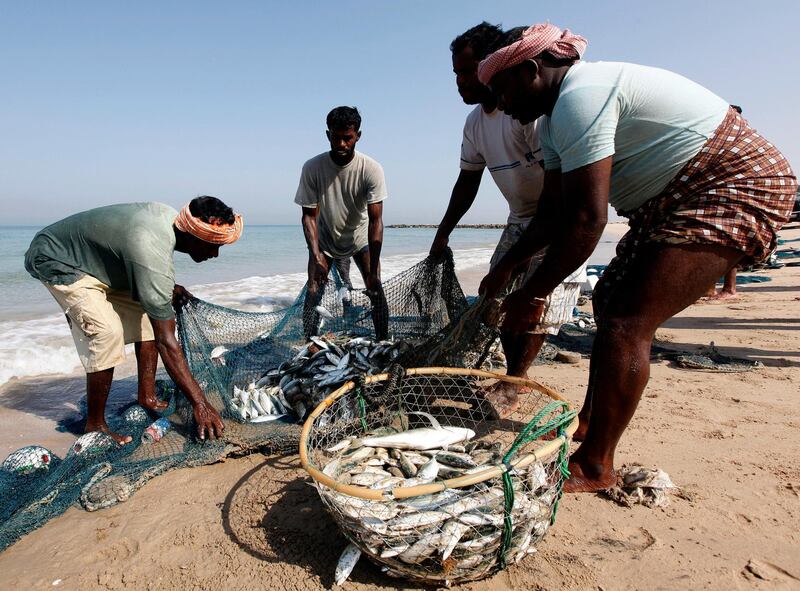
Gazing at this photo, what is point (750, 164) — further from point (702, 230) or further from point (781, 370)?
point (781, 370)

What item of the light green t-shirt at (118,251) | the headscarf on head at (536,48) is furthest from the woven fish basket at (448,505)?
the light green t-shirt at (118,251)

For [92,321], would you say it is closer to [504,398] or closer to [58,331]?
[504,398]

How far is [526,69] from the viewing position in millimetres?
2377

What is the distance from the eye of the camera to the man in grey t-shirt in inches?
210

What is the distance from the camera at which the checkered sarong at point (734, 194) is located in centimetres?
233

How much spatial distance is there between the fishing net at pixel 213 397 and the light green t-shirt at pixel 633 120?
1989 millimetres

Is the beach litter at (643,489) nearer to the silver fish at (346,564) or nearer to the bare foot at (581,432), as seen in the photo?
the bare foot at (581,432)

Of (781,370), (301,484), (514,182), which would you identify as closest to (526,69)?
(514,182)

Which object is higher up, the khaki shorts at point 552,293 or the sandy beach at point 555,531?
the khaki shorts at point 552,293

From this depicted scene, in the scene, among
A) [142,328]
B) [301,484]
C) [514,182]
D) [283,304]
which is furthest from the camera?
[283,304]

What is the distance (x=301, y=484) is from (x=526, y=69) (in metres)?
2.65

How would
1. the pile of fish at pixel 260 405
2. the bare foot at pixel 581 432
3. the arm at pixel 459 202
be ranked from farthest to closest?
the arm at pixel 459 202 < the pile of fish at pixel 260 405 < the bare foot at pixel 581 432

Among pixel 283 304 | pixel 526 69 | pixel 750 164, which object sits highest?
pixel 526 69

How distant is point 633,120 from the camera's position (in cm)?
231
